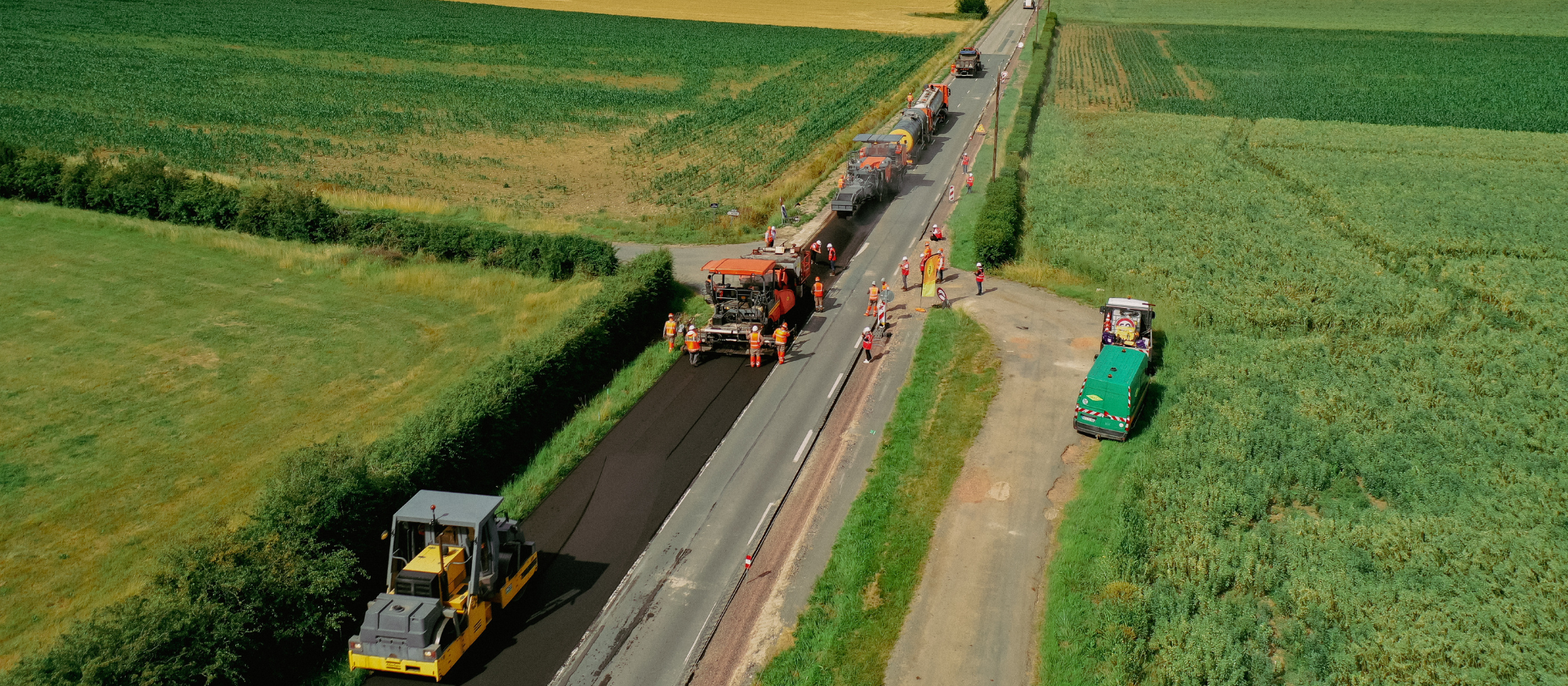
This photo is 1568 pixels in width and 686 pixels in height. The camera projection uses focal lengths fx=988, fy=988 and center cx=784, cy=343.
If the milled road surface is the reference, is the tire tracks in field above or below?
above

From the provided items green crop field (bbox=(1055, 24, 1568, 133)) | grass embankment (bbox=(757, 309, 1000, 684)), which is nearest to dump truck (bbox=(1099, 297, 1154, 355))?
grass embankment (bbox=(757, 309, 1000, 684))

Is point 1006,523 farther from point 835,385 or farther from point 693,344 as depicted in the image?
point 693,344

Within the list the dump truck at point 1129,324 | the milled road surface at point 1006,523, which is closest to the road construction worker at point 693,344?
the milled road surface at point 1006,523

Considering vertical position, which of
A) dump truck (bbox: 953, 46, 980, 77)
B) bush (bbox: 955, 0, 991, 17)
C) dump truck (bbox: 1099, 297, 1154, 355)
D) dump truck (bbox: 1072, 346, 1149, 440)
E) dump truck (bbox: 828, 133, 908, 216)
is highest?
bush (bbox: 955, 0, 991, 17)

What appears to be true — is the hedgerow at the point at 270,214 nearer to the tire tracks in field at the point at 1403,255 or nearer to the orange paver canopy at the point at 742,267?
the orange paver canopy at the point at 742,267

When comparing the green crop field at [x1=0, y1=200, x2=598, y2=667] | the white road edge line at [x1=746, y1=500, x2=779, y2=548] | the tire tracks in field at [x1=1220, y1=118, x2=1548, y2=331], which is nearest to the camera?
the green crop field at [x1=0, y1=200, x2=598, y2=667]

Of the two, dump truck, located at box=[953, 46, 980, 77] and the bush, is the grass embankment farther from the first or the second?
the bush

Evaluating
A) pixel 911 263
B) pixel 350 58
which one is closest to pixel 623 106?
pixel 350 58
